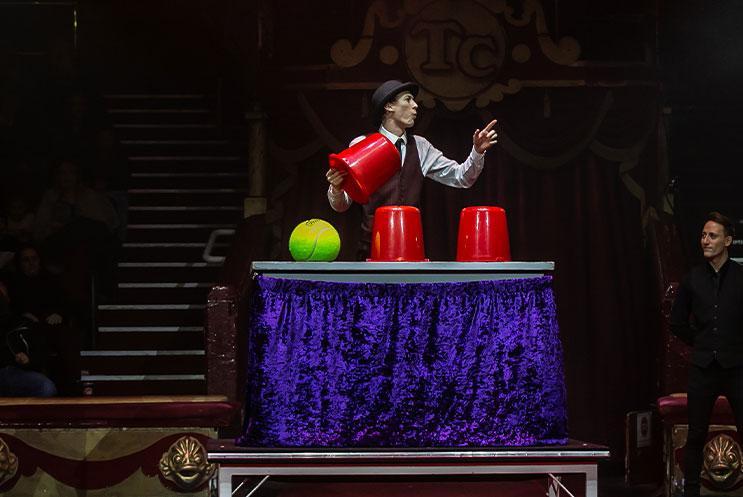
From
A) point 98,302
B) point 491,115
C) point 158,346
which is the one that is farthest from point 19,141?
point 491,115

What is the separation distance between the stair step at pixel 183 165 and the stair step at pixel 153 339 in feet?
6.85

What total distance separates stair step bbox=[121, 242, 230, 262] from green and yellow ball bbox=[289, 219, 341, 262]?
492 centimetres

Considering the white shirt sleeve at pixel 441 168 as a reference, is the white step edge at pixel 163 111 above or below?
above

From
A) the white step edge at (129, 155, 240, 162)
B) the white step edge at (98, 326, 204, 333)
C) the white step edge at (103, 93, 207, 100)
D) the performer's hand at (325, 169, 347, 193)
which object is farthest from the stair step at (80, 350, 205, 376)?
the performer's hand at (325, 169, 347, 193)

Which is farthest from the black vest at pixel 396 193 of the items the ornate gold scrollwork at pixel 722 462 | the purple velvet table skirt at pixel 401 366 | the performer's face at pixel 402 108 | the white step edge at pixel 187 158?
the white step edge at pixel 187 158

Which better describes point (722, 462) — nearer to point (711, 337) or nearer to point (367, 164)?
point (711, 337)

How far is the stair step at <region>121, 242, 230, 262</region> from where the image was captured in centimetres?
845

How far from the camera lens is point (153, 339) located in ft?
24.8

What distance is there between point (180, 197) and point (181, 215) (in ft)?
1.00

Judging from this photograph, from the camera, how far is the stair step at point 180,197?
29.1ft

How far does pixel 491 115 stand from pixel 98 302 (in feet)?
11.1

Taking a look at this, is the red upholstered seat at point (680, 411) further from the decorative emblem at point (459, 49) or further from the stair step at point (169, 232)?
the stair step at point (169, 232)

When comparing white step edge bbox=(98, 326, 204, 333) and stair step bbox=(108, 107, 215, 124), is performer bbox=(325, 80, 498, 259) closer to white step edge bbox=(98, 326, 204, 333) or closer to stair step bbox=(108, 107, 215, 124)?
white step edge bbox=(98, 326, 204, 333)

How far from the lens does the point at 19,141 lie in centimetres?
877
